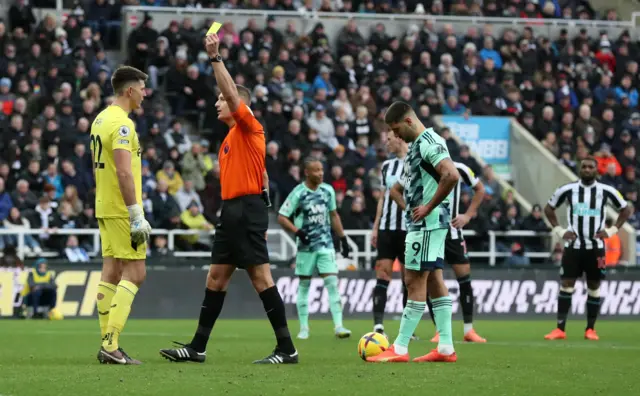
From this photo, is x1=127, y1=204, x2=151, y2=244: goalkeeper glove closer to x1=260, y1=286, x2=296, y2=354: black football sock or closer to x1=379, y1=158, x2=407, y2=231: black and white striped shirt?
x1=260, y1=286, x2=296, y2=354: black football sock

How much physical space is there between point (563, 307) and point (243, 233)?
7.21 m

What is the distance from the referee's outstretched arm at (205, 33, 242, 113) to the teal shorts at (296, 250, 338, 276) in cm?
678

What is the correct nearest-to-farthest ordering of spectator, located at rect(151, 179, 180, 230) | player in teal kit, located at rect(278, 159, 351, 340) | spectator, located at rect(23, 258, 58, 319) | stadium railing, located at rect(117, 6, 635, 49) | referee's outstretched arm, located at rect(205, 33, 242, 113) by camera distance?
referee's outstretched arm, located at rect(205, 33, 242, 113), player in teal kit, located at rect(278, 159, 351, 340), spectator, located at rect(23, 258, 58, 319), spectator, located at rect(151, 179, 180, 230), stadium railing, located at rect(117, 6, 635, 49)

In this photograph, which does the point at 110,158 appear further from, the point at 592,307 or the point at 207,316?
the point at 592,307

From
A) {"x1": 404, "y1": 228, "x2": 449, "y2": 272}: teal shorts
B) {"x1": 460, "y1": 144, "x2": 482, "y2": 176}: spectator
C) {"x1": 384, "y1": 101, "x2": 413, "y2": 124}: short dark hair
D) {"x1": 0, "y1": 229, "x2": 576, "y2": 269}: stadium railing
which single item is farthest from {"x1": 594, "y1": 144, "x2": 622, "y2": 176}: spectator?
{"x1": 384, "y1": 101, "x2": 413, "y2": 124}: short dark hair

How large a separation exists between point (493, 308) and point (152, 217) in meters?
6.93

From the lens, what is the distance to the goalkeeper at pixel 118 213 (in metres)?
10.4

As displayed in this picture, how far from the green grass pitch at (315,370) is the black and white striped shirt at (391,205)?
5.10ft

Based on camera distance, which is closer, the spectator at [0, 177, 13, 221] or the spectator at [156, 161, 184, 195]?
the spectator at [0, 177, 13, 221]

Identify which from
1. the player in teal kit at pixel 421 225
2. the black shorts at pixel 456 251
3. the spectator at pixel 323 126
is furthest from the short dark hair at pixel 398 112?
the spectator at pixel 323 126

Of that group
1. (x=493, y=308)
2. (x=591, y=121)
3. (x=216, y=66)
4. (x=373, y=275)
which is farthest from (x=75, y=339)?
(x=591, y=121)

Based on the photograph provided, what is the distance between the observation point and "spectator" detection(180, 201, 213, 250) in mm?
24250

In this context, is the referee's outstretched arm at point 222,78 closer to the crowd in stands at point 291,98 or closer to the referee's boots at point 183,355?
the referee's boots at point 183,355

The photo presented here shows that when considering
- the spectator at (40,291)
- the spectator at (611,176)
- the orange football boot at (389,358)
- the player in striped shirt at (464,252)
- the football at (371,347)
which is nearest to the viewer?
the orange football boot at (389,358)
